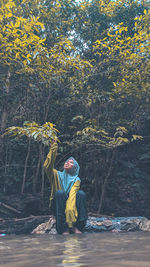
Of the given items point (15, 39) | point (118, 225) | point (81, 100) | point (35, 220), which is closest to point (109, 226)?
point (118, 225)

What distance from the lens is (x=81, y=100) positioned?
605cm

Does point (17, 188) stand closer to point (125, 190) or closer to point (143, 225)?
point (125, 190)

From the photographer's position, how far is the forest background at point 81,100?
5379 mm

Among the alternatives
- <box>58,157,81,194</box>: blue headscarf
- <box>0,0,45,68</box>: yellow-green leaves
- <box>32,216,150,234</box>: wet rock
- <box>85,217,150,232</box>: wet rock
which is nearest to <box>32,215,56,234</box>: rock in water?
<box>32,216,150,234</box>: wet rock

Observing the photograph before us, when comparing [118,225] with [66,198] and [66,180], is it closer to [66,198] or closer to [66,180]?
[66,198]

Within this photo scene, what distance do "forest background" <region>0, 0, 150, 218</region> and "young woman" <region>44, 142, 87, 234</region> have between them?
124 cm

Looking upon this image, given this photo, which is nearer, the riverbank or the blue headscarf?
the blue headscarf

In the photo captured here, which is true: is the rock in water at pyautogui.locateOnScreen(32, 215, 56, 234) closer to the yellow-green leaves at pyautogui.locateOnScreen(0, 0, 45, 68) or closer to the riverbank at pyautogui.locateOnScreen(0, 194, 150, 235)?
the riverbank at pyautogui.locateOnScreen(0, 194, 150, 235)

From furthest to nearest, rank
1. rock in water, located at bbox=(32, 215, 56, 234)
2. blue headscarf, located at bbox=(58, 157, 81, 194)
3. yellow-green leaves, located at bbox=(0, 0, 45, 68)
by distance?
yellow-green leaves, located at bbox=(0, 0, 45, 68) < rock in water, located at bbox=(32, 215, 56, 234) < blue headscarf, located at bbox=(58, 157, 81, 194)

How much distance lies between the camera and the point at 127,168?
7348mm

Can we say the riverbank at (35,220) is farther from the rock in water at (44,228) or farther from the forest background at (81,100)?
the forest background at (81,100)

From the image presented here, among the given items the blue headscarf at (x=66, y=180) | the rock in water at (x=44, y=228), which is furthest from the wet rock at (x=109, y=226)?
the blue headscarf at (x=66, y=180)

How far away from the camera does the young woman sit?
4008 millimetres

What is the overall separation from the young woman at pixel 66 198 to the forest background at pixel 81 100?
1.24m
